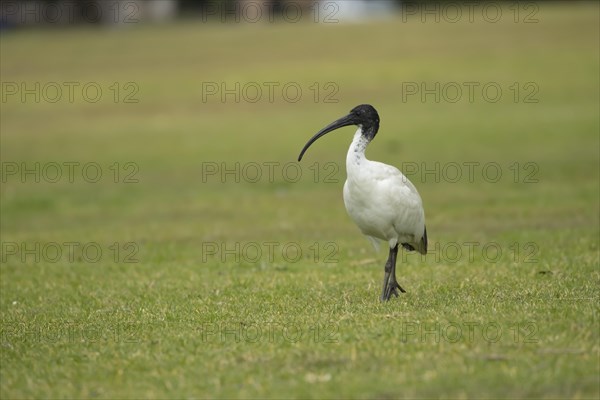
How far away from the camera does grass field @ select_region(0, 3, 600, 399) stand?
278 inches

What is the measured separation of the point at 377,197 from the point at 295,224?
23.1ft

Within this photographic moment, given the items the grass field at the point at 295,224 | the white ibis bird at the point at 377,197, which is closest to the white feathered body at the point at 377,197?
the white ibis bird at the point at 377,197

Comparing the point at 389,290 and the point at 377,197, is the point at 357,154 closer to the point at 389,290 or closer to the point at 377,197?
the point at 377,197

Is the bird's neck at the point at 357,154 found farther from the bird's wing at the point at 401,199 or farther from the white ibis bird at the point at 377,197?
the bird's wing at the point at 401,199

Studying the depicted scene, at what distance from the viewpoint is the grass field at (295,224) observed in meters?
7.05

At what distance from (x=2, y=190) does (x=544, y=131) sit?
521 inches

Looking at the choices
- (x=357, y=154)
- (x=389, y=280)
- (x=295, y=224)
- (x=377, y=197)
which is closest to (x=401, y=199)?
(x=377, y=197)

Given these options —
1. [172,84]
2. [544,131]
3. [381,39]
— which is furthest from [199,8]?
[544,131]

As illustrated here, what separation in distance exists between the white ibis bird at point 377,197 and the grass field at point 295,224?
64cm

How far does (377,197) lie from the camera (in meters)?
9.04

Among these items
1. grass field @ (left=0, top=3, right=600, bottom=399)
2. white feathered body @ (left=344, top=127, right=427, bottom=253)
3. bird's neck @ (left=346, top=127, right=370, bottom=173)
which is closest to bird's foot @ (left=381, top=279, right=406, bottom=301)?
grass field @ (left=0, top=3, right=600, bottom=399)

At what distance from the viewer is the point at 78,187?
21.4 metres

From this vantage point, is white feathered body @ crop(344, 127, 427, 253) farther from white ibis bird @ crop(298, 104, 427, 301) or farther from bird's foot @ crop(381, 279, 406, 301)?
bird's foot @ crop(381, 279, 406, 301)

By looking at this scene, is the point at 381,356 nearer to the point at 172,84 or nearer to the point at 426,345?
the point at 426,345
